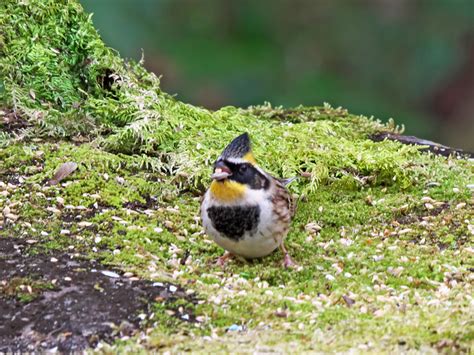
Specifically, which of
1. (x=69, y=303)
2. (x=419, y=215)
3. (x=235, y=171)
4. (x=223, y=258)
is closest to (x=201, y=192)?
(x=223, y=258)

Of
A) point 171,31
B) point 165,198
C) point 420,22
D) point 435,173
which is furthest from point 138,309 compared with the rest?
point 420,22

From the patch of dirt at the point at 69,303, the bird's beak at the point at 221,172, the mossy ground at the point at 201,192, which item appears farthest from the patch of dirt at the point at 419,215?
the patch of dirt at the point at 69,303

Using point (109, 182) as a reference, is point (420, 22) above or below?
above

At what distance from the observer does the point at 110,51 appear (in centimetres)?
666

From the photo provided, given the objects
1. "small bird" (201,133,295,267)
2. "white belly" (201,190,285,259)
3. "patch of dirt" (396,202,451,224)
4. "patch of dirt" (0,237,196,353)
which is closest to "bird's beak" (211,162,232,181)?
"small bird" (201,133,295,267)

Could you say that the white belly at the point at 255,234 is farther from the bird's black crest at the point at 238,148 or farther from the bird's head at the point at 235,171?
the bird's black crest at the point at 238,148

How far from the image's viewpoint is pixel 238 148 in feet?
15.5

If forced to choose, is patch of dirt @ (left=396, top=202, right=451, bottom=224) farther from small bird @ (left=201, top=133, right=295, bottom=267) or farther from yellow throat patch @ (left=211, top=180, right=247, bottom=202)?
yellow throat patch @ (left=211, top=180, right=247, bottom=202)

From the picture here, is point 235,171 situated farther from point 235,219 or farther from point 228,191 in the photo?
point 235,219

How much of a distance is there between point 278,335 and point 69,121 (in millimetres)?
2974

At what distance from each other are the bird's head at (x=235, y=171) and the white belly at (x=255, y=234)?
49mm

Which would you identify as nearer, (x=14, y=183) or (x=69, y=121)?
(x=14, y=183)

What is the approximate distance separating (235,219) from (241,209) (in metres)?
0.06

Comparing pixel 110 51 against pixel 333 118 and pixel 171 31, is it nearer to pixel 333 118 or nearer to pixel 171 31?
pixel 333 118
